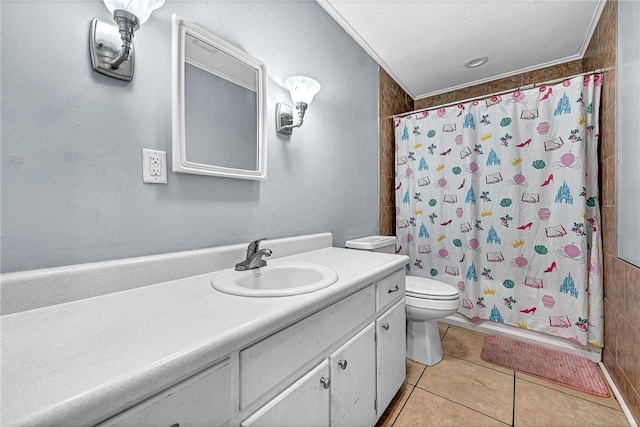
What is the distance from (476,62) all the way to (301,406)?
2790 mm

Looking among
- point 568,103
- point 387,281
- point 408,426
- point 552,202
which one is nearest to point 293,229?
point 387,281

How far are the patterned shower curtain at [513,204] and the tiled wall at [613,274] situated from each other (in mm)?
68

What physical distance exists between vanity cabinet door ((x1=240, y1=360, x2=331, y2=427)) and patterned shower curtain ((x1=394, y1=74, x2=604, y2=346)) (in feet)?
5.82

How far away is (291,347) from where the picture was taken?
714 mm

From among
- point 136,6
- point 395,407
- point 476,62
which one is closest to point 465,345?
point 395,407

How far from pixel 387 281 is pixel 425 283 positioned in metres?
0.77

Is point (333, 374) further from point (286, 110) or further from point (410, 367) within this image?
point (286, 110)

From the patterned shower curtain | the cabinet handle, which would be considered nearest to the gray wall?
the cabinet handle

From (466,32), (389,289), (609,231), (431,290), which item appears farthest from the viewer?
(466,32)

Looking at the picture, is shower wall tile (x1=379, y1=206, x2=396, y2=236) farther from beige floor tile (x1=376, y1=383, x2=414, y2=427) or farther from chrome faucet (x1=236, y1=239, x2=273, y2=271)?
chrome faucet (x1=236, y1=239, x2=273, y2=271)

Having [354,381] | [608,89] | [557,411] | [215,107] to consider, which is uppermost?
[608,89]

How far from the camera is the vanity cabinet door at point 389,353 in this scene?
1.16 metres

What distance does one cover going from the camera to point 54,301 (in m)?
0.69

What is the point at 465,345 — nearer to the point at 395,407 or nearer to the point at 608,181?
the point at 395,407
